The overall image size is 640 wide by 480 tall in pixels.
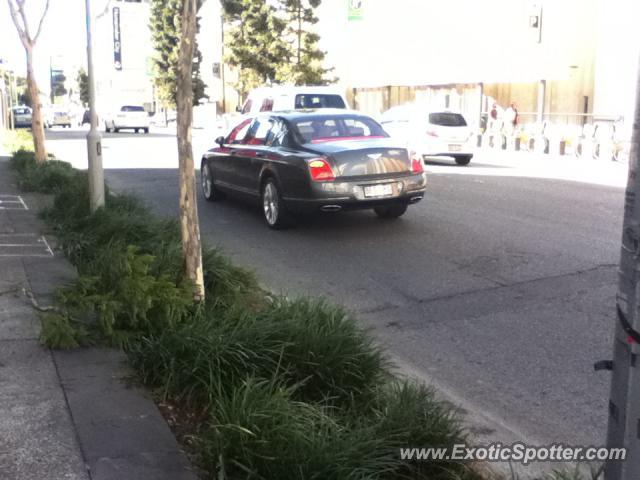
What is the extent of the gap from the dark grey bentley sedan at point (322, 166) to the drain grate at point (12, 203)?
316cm

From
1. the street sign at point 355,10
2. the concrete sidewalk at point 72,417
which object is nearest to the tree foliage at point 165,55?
the street sign at point 355,10

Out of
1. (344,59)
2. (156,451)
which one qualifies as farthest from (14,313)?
(344,59)

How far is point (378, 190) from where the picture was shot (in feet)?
31.5

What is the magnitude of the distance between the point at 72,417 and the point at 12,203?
8.60m

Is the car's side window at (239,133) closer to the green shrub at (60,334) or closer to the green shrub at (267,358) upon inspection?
the green shrub at (60,334)

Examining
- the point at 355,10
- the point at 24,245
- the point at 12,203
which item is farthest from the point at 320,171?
the point at 355,10

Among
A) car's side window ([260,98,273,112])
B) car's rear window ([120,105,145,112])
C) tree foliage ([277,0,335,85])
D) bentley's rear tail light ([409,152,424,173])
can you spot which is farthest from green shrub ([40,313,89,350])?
car's rear window ([120,105,145,112])

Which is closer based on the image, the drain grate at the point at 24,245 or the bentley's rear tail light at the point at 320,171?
the drain grate at the point at 24,245

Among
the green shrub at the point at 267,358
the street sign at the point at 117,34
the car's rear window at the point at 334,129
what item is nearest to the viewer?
the green shrub at the point at 267,358

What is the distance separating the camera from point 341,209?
9.57 m

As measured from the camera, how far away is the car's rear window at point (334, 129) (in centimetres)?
1027

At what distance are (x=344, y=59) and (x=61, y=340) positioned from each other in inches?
1581

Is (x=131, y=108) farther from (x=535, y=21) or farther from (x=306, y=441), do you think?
(x=306, y=441)

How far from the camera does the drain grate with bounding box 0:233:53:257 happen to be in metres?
7.84
